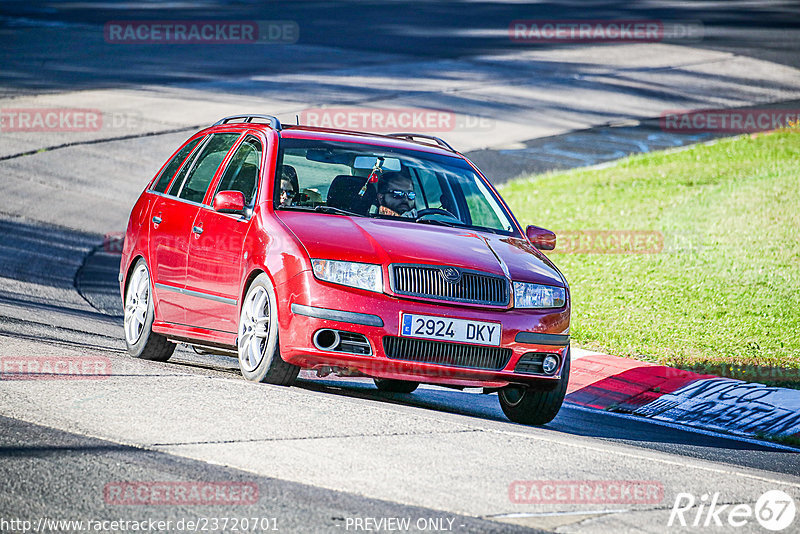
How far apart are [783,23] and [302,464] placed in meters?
40.8

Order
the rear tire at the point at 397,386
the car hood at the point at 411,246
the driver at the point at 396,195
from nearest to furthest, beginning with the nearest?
the car hood at the point at 411,246 → the driver at the point at 396,195 → the rear tire at the point at 397,386

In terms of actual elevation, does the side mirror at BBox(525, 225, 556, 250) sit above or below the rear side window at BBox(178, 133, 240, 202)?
below

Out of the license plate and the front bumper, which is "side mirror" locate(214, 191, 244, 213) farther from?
the license plate

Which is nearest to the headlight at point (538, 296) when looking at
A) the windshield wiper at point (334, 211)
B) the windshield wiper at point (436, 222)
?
the windshield wiper at point (436, 222)

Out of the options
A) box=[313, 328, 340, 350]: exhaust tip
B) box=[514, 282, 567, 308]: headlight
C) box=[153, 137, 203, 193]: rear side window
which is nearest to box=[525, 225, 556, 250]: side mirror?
box=[514, 282, 567, 308]: headlight

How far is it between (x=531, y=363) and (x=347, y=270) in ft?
4.48

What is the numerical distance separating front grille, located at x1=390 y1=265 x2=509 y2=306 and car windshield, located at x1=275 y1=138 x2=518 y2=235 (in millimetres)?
914

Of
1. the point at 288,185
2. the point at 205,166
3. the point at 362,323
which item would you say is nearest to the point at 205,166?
the point at 205,166

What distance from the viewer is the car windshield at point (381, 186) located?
8.27 m

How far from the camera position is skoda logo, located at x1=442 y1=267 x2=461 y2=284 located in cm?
739

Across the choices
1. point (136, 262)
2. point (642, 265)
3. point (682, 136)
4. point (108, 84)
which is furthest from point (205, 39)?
point (136, 262)

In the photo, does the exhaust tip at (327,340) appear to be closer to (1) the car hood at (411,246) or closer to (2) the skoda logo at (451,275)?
(1) the car hood at (411,246)

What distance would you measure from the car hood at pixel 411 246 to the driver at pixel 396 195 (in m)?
0.26

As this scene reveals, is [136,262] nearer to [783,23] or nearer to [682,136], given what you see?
[682,136]
